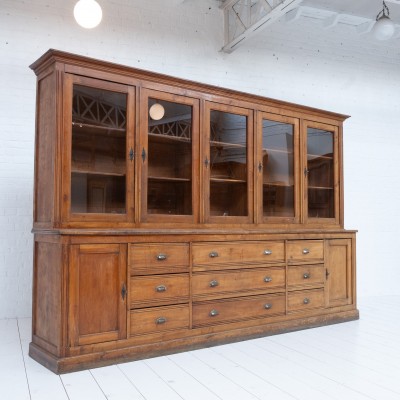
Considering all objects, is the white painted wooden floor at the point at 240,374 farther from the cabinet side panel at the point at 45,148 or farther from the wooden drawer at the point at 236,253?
the cabinet side panel at the point at 45,148

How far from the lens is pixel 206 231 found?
11.3ft

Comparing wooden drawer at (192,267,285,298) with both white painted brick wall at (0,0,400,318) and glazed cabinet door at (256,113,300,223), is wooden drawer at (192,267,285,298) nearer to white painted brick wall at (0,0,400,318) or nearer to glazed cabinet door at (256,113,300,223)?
glazed cabinet door at (256,113,300,223)

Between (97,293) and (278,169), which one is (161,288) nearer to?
(97,293)

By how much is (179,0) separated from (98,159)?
2523mm

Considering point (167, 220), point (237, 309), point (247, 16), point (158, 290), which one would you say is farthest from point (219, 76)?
point (158, 290)

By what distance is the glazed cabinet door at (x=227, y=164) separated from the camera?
3.66 m

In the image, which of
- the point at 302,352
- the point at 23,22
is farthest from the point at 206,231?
the point at 23,22

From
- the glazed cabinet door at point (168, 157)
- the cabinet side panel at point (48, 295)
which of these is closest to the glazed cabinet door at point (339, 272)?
the glazed cabinet door at point (168, 157)

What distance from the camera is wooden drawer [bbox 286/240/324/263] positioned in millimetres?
3930

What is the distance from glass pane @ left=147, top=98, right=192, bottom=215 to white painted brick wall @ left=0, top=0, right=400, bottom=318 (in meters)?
1.44

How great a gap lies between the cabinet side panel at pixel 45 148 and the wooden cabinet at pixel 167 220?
15mm

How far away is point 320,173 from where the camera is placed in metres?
4.39

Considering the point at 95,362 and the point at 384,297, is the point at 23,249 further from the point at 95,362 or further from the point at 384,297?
the point at 384,297

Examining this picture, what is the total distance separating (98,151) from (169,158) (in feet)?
1.87
